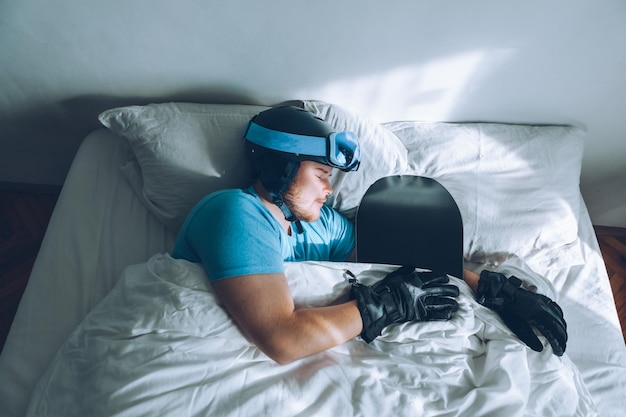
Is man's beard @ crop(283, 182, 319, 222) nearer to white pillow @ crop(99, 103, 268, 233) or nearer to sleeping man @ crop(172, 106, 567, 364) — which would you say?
sleeping man @ crop(172, 106, 567, 364)

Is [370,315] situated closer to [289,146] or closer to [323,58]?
[289,146]

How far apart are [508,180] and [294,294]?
0.81m

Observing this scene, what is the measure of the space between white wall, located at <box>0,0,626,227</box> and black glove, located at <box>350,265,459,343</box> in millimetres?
610

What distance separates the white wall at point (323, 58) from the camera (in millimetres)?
1048

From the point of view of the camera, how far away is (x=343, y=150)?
100cm

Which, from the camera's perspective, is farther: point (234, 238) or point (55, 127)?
point (55, 127)

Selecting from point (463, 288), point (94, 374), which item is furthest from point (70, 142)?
point (463, 288)

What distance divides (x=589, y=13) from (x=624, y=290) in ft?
3.93

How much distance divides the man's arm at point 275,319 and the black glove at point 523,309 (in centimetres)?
44

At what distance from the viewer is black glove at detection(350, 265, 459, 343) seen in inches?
35.7

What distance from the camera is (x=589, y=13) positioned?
109 centimetres

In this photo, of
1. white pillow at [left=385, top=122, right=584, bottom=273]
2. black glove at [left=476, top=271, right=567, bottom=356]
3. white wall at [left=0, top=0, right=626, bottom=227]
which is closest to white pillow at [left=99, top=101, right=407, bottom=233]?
white wall at [left=0, top=0, right=626, bottom=227]

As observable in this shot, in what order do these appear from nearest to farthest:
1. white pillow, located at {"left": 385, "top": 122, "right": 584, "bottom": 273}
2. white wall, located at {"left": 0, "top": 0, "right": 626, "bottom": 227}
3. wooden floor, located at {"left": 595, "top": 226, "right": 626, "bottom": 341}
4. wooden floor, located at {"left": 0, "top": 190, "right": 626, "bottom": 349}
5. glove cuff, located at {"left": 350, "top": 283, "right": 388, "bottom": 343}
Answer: glove cuff, located at {"left": 350, "top": 283, "right": 388, "bottom": 343}, white wall, located at {"left": 0, "top": 0, "right": 626, "bottom": 227}, white pillow, located at {"left": 385, "top": 122, "right": 584, "bottom": 273}, wooden floor, located at {"left": 0, "top": 190, "right": 626, "bottom": 349}, wooden floor, located at {"left": 595, "top": 226, "right": 626, "bottom": 341}

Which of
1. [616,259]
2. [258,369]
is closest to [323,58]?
[258,369]
